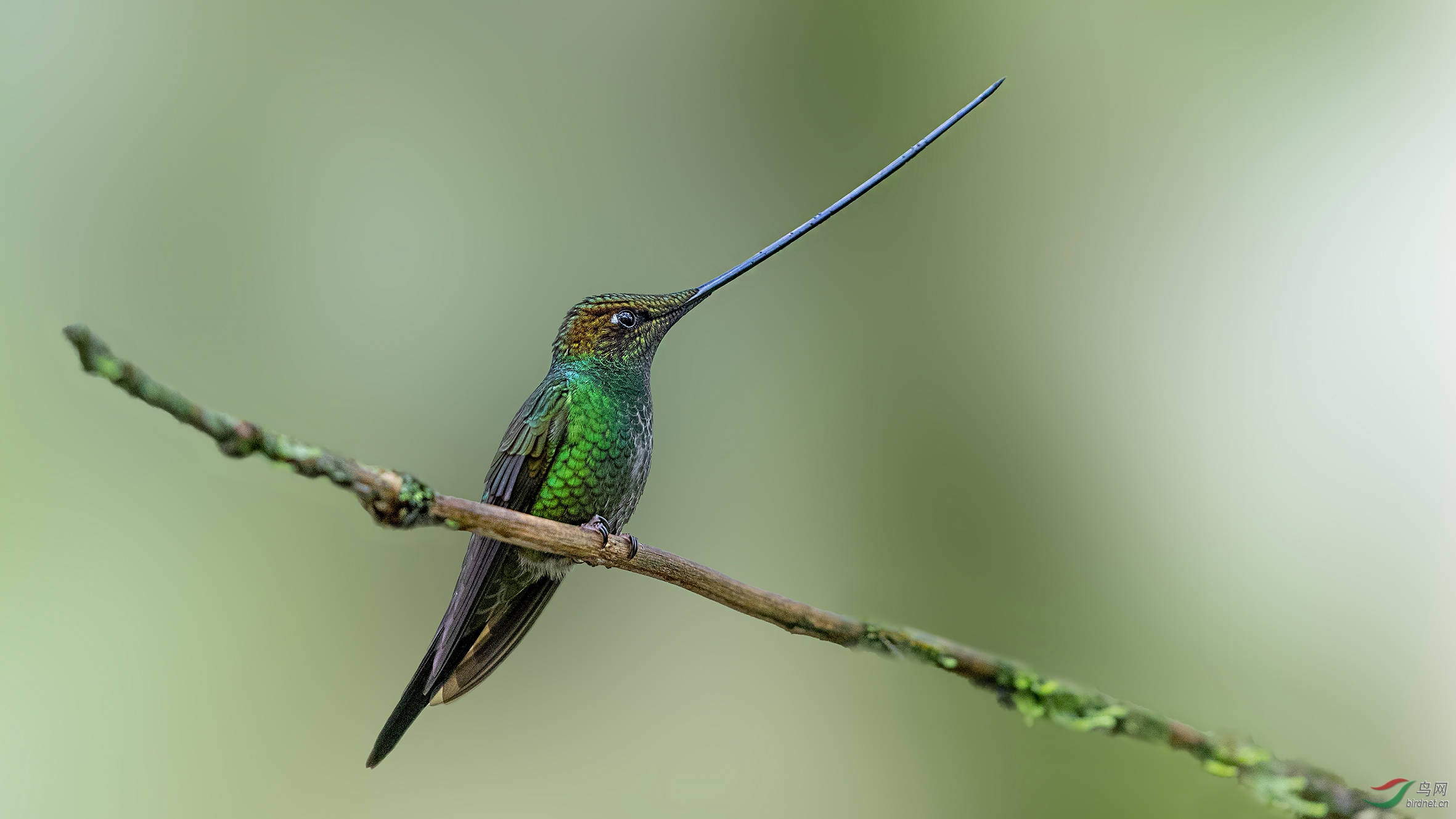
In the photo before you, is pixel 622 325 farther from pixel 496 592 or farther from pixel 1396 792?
pixel 1396 792

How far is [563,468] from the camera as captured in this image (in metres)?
1.05

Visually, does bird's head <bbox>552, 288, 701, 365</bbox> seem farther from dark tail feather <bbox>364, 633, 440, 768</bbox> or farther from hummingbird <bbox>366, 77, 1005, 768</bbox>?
dark tail feather <bbox>364, 633, 440, 768</bbox>

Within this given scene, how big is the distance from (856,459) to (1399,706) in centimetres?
100

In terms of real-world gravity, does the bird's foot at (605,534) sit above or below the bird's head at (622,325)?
below

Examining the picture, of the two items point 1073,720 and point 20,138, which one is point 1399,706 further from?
point 20,138

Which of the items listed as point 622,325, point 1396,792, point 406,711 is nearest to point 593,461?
point 622,325

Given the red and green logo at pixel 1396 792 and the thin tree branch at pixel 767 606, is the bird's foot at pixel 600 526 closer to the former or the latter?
the thin tree branch at pixel 767 606

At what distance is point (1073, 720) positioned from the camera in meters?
1.19

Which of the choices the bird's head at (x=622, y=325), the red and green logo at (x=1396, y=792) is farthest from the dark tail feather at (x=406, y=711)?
the red and green logo at (x=1396, y=792)

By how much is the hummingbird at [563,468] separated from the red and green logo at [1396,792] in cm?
115

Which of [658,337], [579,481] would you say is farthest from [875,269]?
[579,481]

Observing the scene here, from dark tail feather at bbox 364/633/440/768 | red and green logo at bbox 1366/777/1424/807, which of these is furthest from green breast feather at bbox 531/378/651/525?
red and green logo at bbox 1366/777/1424/807

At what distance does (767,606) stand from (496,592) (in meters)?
0.33

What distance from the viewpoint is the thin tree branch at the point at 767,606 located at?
0.66 meters
